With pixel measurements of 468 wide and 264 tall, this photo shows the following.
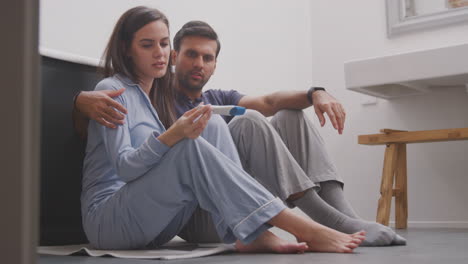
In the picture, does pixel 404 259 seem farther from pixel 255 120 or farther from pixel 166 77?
pixel 166 77

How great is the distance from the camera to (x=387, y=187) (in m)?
2.29

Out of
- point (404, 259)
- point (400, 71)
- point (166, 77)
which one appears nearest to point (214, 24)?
point (400, 71)

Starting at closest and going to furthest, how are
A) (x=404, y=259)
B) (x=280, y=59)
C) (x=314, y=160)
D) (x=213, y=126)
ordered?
(x=404, y=259), (x=213, y=126), (x=314, y=160), (x=280, y=59)

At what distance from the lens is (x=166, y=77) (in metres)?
1.57

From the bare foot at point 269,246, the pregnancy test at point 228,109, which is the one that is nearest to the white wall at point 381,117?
the bare foot at point 269,246

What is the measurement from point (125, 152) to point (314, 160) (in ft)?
1.77

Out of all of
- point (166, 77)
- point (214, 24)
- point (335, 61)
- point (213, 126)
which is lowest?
point (213, 126)

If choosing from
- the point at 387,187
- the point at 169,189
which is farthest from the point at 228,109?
the point at 387,187

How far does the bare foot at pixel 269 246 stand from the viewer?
115cm

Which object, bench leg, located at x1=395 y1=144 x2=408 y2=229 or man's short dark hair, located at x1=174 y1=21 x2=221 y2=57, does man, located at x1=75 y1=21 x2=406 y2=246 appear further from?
bench leg, located at x1=395 y1=144 x2=408 y2=229

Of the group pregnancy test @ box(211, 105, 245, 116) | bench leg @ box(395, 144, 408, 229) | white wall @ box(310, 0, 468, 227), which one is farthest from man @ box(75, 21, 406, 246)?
white wall @ box(310, 0, 468, 227)

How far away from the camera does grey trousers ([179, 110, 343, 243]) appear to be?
1.33m

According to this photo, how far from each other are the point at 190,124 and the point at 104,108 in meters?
0.27

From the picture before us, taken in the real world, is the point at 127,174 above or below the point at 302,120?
below
